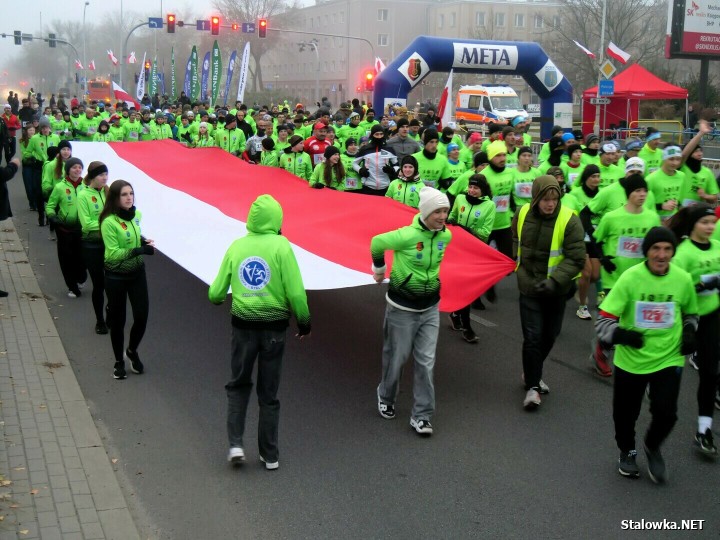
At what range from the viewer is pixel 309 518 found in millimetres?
5344

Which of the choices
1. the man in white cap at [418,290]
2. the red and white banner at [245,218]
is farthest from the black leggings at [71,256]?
the man in white cap at [418,290]

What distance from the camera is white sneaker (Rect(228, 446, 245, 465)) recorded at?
600cm

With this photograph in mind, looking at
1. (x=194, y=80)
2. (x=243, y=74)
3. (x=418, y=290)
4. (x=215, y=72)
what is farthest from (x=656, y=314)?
(x=194, y=80)

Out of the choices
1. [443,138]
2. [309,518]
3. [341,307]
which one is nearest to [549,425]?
[309,518]

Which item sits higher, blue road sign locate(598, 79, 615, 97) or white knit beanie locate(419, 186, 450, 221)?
blue road sign locate(598, 79, 615, 97)

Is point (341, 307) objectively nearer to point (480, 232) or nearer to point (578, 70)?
point (480, 232)

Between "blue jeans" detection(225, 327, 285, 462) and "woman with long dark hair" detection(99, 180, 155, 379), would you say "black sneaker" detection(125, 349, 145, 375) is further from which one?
"blue jeans" detection(225, 327, 285, 462)

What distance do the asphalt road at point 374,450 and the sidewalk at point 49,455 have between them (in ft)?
0.54

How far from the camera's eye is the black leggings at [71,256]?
35.4ft

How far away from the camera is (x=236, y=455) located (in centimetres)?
599

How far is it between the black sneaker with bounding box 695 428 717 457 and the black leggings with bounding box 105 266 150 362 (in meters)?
4.77

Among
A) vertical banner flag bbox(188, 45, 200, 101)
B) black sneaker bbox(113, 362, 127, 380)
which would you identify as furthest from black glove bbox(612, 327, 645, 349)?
vertical banner flag bbox(188, 45, 200, 101)

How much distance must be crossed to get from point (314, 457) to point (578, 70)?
6372cm

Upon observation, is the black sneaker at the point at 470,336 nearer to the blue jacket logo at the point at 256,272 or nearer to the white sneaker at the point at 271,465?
the white sneaker at the point at 271,465
